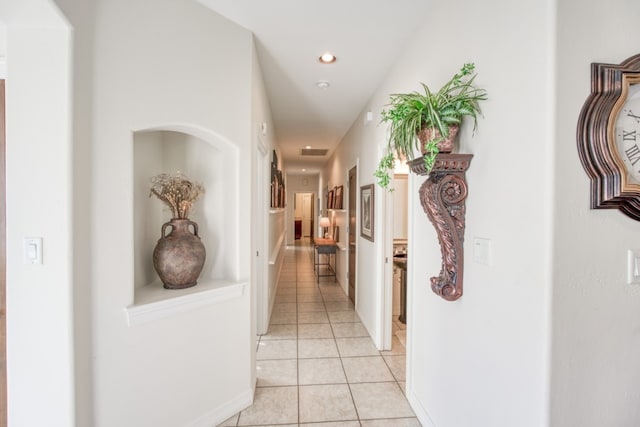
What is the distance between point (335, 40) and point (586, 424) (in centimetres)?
248

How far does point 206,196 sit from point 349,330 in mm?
2307

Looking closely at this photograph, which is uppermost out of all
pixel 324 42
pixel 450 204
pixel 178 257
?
pixel 324 42

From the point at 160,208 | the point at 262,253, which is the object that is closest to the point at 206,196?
the point at 160,208

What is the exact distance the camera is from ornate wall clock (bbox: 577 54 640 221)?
3.20ft

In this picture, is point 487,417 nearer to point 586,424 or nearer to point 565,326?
point 586,424

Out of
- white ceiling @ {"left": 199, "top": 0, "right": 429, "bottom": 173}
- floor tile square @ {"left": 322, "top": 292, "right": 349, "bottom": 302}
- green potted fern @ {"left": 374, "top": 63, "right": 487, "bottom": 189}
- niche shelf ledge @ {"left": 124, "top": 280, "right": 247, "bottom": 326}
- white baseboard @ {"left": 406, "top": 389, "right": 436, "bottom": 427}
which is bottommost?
floor tile square @ {"left": 322, "top": 292, "right": 349, "bottom": 302}

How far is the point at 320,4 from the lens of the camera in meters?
1.79

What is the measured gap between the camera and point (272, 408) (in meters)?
2.06

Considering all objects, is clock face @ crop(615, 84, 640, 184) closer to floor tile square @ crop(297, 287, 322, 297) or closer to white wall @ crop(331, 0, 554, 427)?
white wall @ crop(331, 0, 554, 427)

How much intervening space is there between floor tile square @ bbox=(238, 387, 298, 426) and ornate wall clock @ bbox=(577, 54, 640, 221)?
2081mm

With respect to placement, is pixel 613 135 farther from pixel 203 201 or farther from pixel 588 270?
pixel 203 201

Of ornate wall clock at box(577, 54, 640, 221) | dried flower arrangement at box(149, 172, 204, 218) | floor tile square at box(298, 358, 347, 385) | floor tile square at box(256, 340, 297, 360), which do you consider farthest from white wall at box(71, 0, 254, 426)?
ornate wall clock at box(577, 54, 640, 221)

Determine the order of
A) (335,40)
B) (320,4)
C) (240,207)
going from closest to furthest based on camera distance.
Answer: (320,4) < (240,207) < (335,40)

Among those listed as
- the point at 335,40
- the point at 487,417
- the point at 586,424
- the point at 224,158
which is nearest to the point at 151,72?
the point at 224,158
